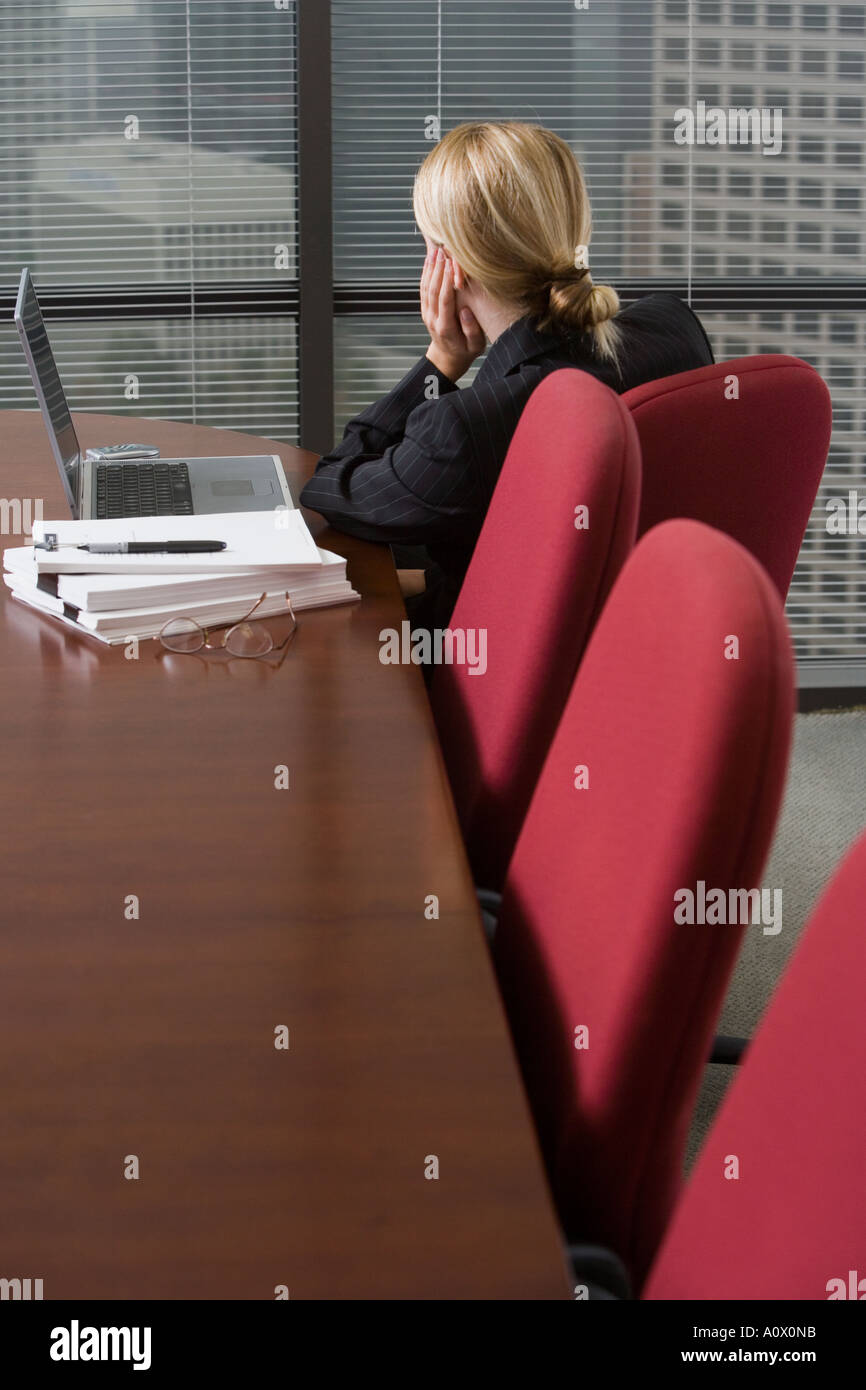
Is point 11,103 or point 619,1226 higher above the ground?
point 11,103

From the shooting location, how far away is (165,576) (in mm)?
1531

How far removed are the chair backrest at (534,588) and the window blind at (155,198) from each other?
1858 millimetres

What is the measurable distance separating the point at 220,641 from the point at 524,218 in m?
0.75

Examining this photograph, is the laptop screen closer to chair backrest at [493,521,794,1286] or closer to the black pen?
the black pen

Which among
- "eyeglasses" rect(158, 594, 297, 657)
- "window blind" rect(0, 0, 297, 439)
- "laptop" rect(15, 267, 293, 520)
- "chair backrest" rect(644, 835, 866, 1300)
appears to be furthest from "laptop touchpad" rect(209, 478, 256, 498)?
"chair backrest" rect(644, 835, 866, 1300)

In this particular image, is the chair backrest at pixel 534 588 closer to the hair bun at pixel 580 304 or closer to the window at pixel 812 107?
the hair bun at pixel 580 304

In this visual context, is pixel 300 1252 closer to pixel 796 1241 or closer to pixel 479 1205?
pixel 479 1205

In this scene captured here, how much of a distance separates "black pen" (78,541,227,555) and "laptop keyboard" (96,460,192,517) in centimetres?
27

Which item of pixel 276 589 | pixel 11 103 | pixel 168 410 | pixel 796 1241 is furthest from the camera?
pixel 168 410

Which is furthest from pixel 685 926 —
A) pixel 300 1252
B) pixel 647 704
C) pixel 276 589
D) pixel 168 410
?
pixel 168 410

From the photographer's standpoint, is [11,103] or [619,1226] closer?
[619,1226]

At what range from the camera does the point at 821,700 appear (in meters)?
3.45

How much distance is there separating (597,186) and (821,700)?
1349mm

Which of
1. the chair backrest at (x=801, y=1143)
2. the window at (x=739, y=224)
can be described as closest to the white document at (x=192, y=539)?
the chair backrest at (x=801, y=1143)
